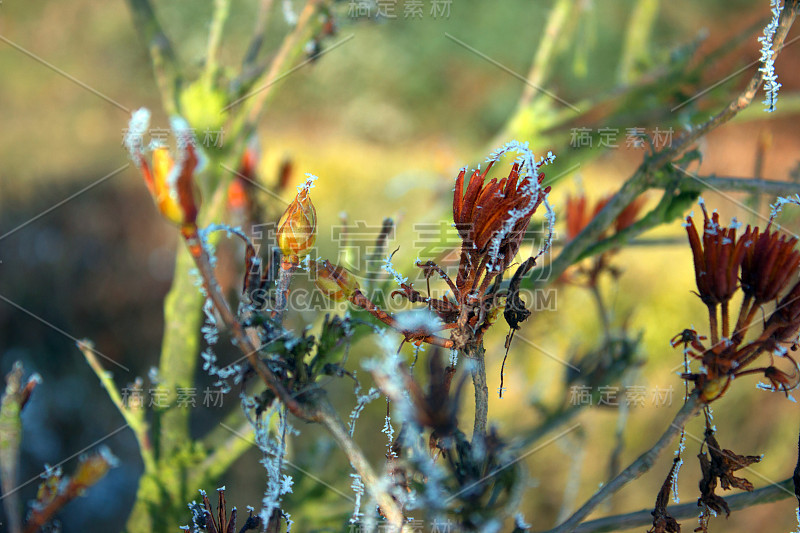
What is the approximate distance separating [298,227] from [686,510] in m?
0.33

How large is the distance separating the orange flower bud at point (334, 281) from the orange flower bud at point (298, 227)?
3 centimetres

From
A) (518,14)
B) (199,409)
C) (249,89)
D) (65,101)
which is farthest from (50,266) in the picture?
(518,14)

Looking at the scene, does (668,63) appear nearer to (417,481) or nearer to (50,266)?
(417,481)

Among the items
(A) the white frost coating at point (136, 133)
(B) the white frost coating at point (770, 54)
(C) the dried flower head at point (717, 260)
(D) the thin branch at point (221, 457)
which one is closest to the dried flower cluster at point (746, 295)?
(C) the dried flower head at point (717, 260)

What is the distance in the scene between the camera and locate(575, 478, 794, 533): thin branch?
419 millimetres

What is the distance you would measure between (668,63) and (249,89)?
651 millimetres

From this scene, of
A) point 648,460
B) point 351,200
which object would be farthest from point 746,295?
point 351,200

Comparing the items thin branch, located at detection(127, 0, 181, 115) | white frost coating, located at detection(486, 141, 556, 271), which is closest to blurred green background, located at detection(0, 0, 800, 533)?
thin branch, located at detection(127, 0, 181, 115)

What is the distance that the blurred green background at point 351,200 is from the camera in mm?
1429

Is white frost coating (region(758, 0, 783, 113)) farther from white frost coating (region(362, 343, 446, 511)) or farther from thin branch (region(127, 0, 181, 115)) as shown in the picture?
thin branch (region(127, 0, 181, 115))

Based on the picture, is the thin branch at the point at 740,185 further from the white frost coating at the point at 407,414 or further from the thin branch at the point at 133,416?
the thin branch at the point at 133,416

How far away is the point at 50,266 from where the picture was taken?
6.46ft

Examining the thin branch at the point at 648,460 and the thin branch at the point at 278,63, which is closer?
the thin branch at the point at 648,460

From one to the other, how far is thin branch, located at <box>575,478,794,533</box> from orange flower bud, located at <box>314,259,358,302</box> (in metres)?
0.23
